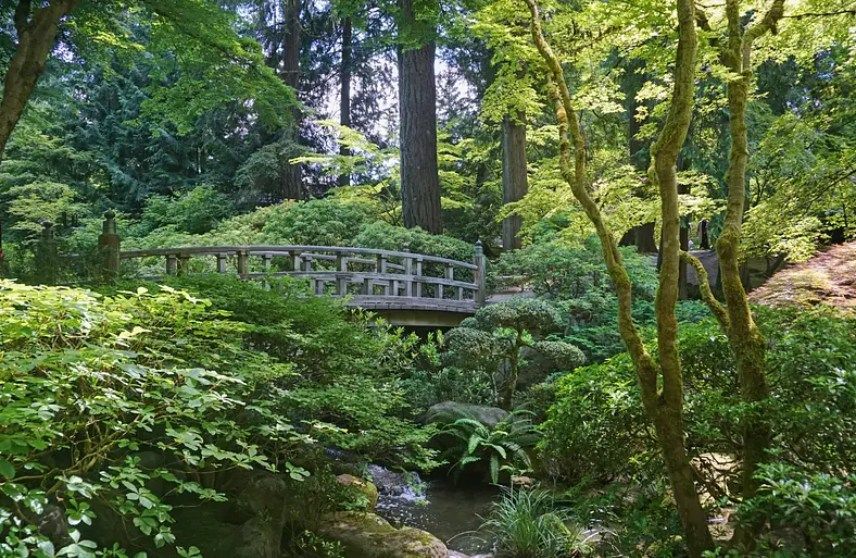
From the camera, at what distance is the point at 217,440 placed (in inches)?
151

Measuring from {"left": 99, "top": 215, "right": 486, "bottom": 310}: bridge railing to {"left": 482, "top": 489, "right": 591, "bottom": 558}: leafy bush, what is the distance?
3.11 meters

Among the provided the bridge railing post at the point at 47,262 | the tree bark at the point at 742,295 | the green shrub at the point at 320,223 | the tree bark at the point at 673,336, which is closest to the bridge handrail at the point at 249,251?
the bridge railing post at the point at 47,262

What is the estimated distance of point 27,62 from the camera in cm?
596

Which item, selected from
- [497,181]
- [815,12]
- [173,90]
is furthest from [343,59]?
[815,12]

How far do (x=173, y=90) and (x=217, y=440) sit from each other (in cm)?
623

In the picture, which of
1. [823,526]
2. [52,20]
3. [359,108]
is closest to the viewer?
Result: [823,526]

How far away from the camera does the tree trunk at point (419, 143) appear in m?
13.5

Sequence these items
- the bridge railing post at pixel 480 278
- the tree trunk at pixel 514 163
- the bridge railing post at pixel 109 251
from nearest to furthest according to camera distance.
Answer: the bridge railing post at pixel 109 251
the bridge railing post at pixel 480 278
the tree trunk at pixel 514 163

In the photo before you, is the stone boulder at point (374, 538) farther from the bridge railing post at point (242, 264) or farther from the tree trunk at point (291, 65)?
the tree trunk at point (291, 65)

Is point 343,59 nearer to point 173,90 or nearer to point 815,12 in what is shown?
point 173,90

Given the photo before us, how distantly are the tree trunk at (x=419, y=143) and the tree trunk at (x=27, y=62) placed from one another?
26.6 ft

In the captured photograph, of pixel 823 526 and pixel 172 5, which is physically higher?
pixel 172 5

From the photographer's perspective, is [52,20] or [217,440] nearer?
[217,440]

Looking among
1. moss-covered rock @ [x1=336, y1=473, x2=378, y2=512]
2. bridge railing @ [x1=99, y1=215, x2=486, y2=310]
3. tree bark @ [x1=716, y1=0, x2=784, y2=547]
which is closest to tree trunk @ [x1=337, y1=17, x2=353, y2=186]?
bridge railing @ [x1=99, y1=215, x2=486, y2=310]
